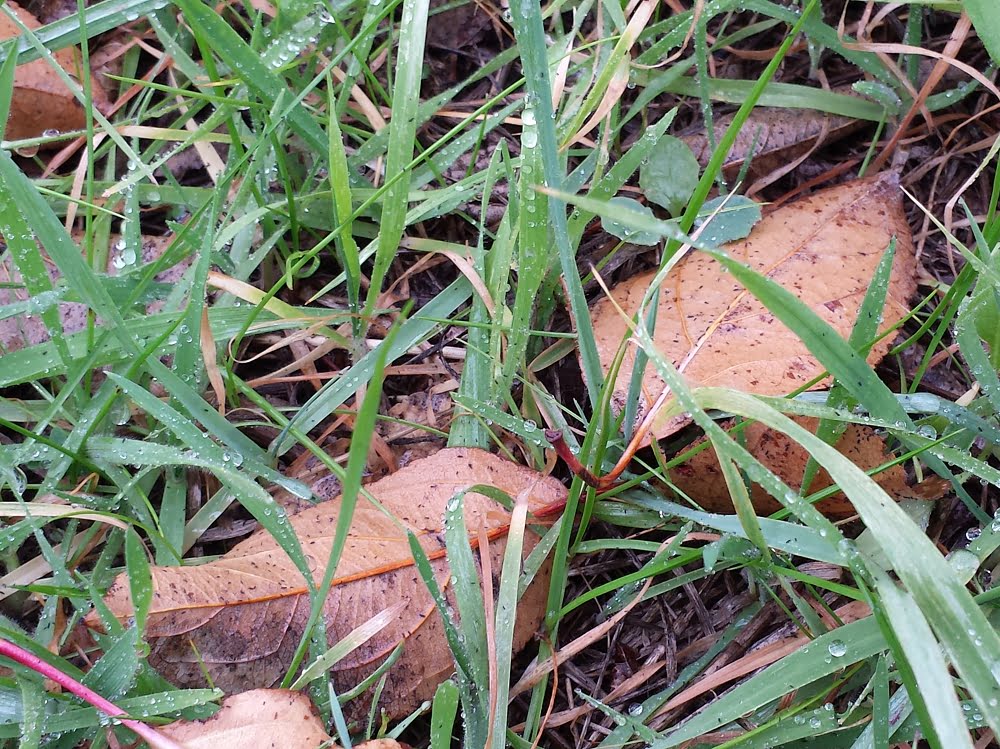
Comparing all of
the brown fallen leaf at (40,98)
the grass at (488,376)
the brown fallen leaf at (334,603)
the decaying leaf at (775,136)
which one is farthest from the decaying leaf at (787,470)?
the brown fallen leaf at (40,98)

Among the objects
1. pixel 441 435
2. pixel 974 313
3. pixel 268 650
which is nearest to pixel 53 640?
pixel 268 650

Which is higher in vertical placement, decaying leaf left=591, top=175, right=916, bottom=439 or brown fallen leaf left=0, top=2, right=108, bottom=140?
brown fallen leaf left=0, top=2, right=108, bottom=140

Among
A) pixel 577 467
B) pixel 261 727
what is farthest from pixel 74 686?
pixel 577 467

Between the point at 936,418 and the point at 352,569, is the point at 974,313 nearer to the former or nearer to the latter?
the point at 936,418

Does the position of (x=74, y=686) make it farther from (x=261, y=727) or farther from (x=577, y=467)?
(x=577, y=467)

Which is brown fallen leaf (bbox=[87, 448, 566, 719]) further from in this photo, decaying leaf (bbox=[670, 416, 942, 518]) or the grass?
decaying leaf (bbox=[670, 416, 942, 518])

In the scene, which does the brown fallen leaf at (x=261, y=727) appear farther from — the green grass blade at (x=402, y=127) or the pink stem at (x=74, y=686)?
the green grass blade at (x=402, y=127)

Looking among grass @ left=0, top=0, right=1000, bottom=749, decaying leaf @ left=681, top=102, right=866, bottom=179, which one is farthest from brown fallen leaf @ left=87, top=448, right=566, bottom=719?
decaying leaf @ left=681, top=102, right=866, bottom=179
